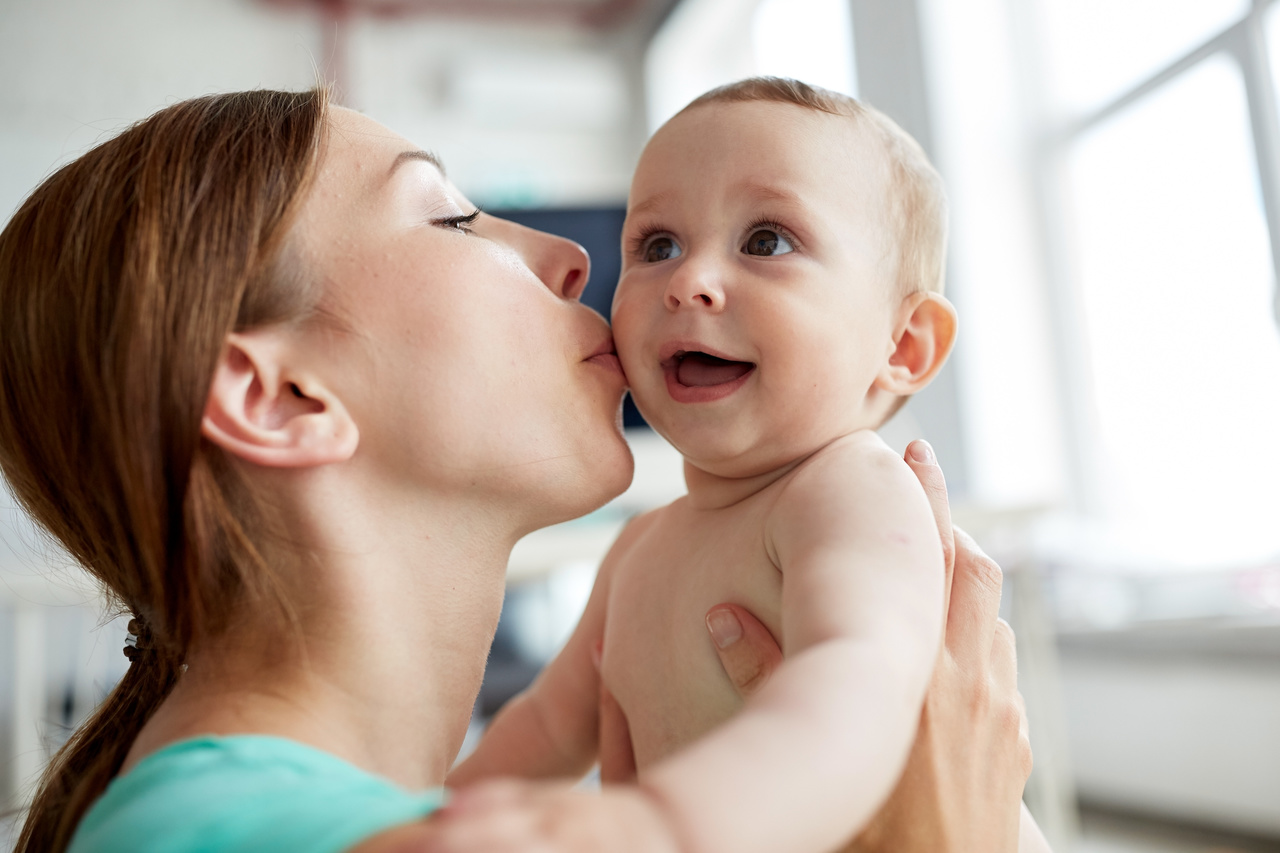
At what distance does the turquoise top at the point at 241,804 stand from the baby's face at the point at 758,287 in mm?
407

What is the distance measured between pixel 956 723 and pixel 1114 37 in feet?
9.55

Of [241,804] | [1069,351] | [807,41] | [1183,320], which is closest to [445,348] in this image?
[241,804]

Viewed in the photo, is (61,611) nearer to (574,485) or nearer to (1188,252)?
(574,485)

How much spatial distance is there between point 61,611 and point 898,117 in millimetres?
3493

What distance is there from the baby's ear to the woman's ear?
0.50 m

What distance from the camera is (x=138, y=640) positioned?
84cm

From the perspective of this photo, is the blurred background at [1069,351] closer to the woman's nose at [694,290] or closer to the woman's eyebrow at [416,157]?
the woman's eyebrow at [416,157]

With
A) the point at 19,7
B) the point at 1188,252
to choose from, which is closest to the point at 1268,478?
the point at 1188,252

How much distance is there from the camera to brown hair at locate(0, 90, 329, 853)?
26.0 inches

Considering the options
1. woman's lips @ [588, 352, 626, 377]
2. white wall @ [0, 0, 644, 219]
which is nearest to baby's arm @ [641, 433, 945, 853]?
A: woman's lips @ [588, 352, 626, 377]

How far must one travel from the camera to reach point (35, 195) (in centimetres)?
78

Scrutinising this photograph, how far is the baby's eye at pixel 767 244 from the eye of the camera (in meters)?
0.86

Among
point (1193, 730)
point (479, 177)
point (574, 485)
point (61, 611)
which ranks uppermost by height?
point (479, 177)

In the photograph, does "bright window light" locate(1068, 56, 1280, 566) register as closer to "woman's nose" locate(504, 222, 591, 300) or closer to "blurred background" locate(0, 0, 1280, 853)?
"blurred background" locate(0, 0, 1280, 853)
